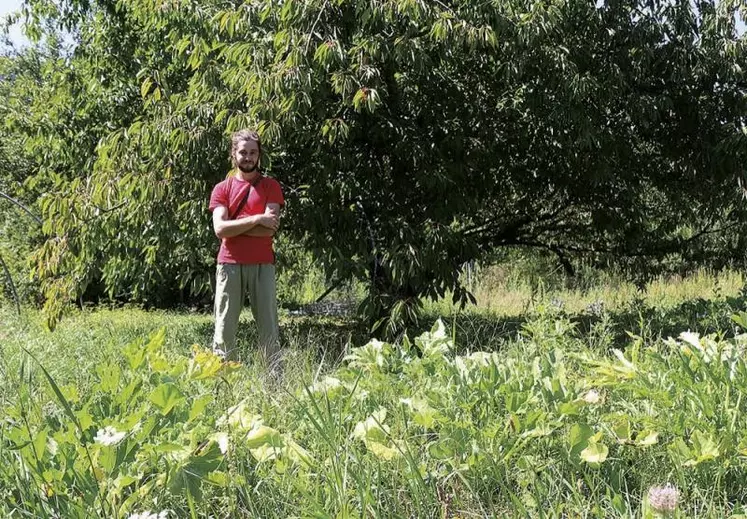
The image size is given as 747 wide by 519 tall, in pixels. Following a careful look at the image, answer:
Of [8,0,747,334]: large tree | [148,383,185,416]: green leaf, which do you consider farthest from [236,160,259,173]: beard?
[148,383,185,416]: green leaf

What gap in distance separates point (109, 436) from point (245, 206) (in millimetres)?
2244

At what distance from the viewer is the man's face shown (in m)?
3.34

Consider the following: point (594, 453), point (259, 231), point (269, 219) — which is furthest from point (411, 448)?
point (259, 231)

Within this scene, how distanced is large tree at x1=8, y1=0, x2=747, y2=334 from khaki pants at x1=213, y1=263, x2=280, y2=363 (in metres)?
0.85

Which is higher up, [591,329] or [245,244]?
[245,244]

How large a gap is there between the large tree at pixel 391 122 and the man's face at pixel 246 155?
45 centimetres

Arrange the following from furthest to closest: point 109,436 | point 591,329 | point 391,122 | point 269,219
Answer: point 391,122 < point 269,219 < point 591,329 < point 109,436

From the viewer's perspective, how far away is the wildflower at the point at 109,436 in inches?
47.0

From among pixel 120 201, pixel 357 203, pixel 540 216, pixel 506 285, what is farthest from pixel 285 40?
pixel 506 285

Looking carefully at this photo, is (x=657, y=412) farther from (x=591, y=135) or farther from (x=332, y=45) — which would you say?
(x=591, y=135)

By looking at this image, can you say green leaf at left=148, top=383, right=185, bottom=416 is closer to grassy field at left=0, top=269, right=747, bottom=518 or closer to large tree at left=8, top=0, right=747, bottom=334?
grassy field at left=0, top=269, right=747, bottom=518

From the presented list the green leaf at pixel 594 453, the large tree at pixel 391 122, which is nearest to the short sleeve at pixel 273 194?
the large tree at pixel 391 122

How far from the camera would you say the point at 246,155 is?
3.36 metres

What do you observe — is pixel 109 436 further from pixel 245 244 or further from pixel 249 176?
pixel 249 176
